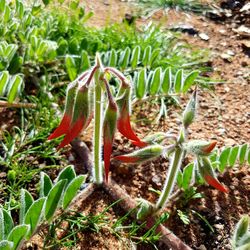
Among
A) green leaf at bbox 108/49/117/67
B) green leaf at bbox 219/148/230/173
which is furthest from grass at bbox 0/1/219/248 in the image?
green leaf at bbox 219/148/230/173

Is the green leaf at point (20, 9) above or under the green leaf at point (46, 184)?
above

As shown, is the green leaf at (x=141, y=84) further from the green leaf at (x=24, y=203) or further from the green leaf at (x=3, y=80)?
the green leaf at (x=24, y=203)

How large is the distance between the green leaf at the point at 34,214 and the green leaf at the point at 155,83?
1016 mm

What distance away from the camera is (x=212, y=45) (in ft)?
11.2

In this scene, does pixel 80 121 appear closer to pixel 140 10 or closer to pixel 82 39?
pixel 82 39

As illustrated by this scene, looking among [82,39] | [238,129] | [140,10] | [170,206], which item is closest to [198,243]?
[170,206]

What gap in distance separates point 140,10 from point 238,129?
1.44m

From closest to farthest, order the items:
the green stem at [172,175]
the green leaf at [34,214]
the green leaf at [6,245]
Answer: the green leaf at [6,245]
the green leaf at [34,214]
the green stem at [172,175]

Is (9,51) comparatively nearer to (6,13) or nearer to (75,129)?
(6,13)

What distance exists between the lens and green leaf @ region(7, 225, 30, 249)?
152cm

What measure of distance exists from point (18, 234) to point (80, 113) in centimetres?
38

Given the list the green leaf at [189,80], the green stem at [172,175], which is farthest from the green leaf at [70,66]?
the green stem at [172,175]

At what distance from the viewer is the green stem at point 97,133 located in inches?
67.3

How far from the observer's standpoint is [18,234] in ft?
5.06
